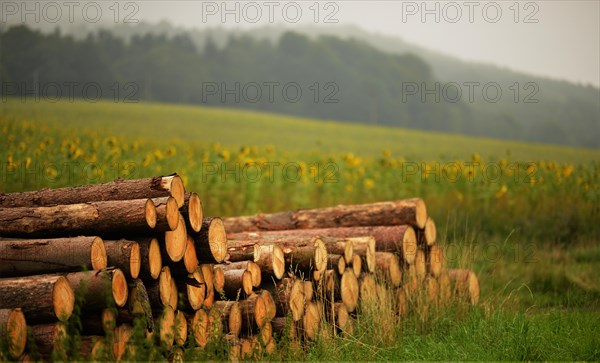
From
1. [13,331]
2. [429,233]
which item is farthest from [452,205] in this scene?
[13,331]

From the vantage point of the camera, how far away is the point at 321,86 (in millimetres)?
70625

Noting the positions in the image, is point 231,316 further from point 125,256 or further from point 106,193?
point 106,193

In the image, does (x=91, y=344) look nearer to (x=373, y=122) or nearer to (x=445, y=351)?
(x=445, y=351)

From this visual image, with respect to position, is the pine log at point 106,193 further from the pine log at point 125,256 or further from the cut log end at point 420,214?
the cut log end at point 420,214

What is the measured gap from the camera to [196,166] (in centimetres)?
1421

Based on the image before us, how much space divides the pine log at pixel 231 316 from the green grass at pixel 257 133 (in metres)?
10.3

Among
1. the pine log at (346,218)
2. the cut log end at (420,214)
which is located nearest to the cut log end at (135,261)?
the pine log at (346,218)

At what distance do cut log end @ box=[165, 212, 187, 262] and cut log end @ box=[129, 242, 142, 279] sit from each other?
268 mm

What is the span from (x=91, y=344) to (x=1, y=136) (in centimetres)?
964

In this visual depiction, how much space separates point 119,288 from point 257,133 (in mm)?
27265

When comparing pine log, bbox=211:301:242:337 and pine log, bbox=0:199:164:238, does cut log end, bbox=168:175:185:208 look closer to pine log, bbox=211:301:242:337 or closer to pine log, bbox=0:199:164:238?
pine log, bbox=0:199:164:238

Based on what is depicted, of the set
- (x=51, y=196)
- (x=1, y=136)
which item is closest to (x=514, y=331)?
(x=51, y=196)

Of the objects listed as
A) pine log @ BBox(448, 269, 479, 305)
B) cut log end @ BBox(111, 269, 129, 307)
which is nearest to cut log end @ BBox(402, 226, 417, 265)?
pine log @ BBox(448, 269, 479, 305)

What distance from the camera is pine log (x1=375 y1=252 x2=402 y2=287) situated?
7.70m
